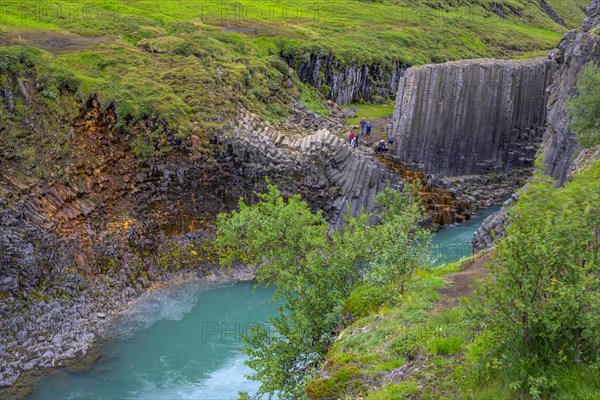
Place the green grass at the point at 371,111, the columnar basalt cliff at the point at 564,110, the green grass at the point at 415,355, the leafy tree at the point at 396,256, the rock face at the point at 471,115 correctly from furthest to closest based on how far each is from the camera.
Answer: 1. the green grass at the point at 371,111
2. the rock face at the point at 471,115
3. the columnar basalt cliff at the point at 564,110
4. the leafy tree at the point at 396,256
5. the green grass at the point at 415,355

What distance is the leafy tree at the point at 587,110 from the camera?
29234mm

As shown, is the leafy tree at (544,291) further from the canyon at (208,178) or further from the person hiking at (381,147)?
the person hiking at (381,147)

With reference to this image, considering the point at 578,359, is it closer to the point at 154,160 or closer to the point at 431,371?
the point at 431,371

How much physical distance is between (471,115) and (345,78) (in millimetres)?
14448

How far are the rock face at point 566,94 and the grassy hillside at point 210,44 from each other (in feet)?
64.5

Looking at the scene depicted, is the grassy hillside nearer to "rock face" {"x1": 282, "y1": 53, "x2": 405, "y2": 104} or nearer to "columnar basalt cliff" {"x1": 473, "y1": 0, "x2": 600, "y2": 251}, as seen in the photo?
"rock face" {"x1": 282, "y1": 53, "x2": 405, "y2": 104}

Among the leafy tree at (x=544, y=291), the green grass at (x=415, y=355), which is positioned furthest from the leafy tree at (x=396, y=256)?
the leafy tree at (x=544, y=291)

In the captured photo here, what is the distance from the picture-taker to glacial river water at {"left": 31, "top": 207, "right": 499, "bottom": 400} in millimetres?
25781

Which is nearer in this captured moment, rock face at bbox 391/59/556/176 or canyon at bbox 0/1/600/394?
canyon at bbox 0/1/600/394

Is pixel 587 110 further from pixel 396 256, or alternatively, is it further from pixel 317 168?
pixel 396 256

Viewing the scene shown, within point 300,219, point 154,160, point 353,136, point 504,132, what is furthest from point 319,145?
point 300,219

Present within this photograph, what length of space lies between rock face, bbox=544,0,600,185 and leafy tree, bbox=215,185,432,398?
20.5m

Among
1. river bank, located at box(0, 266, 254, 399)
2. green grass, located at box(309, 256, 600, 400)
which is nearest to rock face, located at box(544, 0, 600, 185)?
green grass, located at box(309, 256, 600, 400)

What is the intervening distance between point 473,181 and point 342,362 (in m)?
41.9
